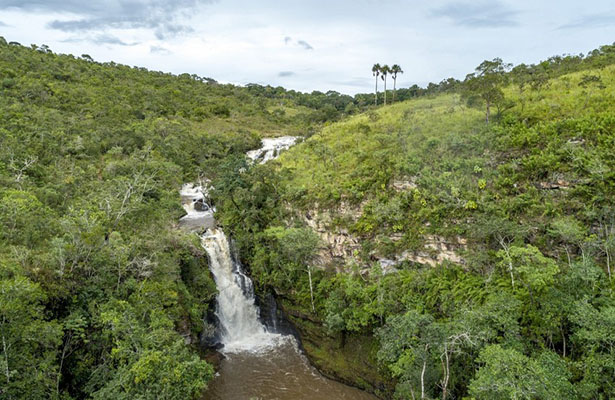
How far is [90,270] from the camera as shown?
1748 centimetres

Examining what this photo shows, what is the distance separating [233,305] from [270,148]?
35589 mm

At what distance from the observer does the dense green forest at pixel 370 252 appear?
1477 cm

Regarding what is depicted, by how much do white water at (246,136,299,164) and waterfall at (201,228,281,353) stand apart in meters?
22.9

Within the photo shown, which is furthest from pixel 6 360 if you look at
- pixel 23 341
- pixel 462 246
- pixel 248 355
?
pixel 462 246

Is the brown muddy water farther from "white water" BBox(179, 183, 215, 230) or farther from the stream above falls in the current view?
"white water" BBox(179, 183, 215, 230)

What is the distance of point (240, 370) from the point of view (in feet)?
77.0

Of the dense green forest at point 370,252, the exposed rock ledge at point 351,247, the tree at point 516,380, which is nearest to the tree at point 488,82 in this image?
the dense green forest at point 370,252

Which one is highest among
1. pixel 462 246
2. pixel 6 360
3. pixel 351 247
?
pixel 462 246

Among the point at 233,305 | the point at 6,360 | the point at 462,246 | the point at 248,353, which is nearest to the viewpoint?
the point at 6,360

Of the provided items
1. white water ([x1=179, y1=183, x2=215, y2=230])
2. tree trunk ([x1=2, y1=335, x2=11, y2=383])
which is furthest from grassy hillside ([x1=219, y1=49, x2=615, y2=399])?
tree trunk ([x1=2, y1=335, x2=11, y2=383])

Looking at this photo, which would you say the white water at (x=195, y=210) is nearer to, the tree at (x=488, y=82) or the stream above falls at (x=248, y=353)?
the stream above falls at (x=248, y=353)

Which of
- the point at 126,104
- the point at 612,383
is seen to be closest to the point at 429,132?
the point at 612,383

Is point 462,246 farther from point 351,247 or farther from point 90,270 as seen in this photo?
point 90,270

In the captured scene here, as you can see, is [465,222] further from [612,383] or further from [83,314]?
[83,314]
